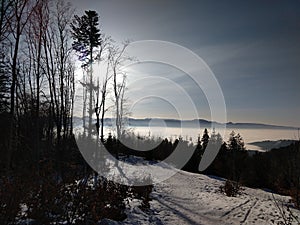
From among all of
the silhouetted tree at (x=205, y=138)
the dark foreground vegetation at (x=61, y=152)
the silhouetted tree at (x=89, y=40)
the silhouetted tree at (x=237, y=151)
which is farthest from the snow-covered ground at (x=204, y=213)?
the silhouetted tree at (x=205, y=138)

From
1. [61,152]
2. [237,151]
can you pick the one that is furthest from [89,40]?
[237,151]

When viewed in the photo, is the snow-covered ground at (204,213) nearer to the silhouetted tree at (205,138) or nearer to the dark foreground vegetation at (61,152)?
the dark foreground vegetation at (61,152)

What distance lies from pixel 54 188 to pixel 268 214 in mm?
8133

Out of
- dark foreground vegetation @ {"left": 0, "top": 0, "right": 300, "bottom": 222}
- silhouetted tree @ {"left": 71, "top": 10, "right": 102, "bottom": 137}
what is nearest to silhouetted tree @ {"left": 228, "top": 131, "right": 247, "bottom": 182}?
dark foreground vegetation @ {"left": 0, "top": 0, "right": 300, "bottom": 222}

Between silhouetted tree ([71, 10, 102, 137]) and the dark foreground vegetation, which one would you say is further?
silhouetted tree ([71, 10, 102, 137])

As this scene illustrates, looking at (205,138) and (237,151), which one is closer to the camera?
(237,151)

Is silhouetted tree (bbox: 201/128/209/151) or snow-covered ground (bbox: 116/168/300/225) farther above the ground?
silhouetted tree (bbox: 201/128/209/151)

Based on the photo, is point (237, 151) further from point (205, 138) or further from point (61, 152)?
point (61, 152)

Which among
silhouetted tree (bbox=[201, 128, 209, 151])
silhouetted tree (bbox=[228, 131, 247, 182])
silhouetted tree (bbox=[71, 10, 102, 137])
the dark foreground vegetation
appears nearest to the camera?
the dark foreground vegetation

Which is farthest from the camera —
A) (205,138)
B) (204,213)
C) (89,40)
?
(205,138)

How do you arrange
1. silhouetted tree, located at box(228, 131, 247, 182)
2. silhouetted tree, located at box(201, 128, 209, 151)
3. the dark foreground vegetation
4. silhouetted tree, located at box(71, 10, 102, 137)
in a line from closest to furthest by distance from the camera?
the dark foreground vegetation → silhouetted tree, located at box(71, 10, 102, 137) → silhouetted tree, located at box(228, 131, 247, 182) → silhouetted tree, located at box(201, 128, 209, 151)

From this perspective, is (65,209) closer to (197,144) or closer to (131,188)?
(131,188)

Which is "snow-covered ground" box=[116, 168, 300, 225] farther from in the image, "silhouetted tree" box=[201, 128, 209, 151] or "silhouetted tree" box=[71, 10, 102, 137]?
"silhouetted tree" box=[201, 128, 209, 151]

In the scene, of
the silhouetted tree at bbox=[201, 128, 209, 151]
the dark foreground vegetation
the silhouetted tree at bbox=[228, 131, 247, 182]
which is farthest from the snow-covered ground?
the silhouetted tree at bbox=[201, 128, 209, 151]
